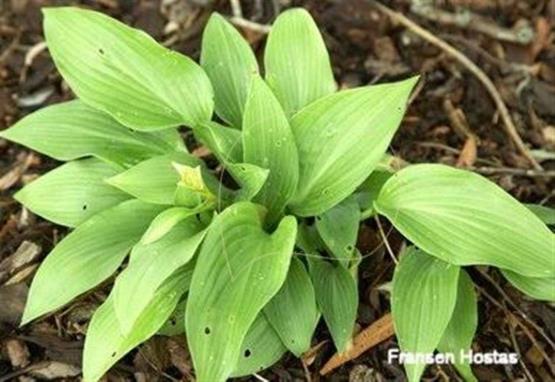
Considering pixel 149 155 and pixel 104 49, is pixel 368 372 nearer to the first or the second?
pixel 149 155

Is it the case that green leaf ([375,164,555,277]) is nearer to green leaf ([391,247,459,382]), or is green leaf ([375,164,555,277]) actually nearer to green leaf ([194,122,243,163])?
green leaf ([391,247,459,382])

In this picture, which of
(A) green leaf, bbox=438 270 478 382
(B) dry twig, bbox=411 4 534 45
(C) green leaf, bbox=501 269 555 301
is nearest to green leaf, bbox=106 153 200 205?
(A) green leaf, bbox=438 270 478 382

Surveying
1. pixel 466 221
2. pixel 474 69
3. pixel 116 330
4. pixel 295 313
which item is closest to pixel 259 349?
pixel 295 313

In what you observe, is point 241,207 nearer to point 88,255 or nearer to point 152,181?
point 152,181

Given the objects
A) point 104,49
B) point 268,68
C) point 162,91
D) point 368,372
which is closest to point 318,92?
point 268,68

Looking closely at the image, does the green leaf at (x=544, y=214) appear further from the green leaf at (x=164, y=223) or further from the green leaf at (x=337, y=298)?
the green leaf at (x=164, y=223)

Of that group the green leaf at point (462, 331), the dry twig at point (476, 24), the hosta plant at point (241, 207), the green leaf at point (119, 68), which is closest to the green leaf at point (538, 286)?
the hosta plant at point (241, 207)
